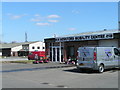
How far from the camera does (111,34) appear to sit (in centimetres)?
2289

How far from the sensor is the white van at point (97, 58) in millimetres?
15414

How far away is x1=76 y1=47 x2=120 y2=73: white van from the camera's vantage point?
15.4 meters

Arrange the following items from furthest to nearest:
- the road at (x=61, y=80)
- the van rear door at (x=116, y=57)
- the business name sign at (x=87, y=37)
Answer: the business name sign at (x=87, y=37), the van rear door at (x=116, y=57), the road at (x=61, y=80)

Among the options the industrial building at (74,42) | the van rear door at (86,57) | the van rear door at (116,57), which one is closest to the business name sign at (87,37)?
the industrial building at (74,42)

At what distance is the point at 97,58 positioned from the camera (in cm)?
1545

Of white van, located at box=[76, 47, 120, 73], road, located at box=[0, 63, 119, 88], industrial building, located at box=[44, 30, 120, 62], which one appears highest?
industrial building, located at box=[44, 30, 120, 62]

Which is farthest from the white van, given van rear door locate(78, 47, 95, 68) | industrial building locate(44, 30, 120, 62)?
industrial building locate(44, 30, 120, 62)

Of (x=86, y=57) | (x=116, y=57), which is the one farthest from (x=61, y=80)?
(x=116, y=57)

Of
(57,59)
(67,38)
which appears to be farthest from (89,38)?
(57,59)

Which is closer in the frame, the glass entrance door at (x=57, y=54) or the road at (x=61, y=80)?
the road at (x=61, y=80)

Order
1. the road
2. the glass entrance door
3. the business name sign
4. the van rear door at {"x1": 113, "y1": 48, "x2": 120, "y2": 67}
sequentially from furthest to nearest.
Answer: the glass entrance door < the business name sign < the van rear door at {"x1": 113, "y1": 48, "x2": 120, "y2": 67} < the road

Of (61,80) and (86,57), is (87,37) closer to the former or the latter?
(86,57)

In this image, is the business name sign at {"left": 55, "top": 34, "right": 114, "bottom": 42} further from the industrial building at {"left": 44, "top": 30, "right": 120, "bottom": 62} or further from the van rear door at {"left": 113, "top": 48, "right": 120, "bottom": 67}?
the van rear door at {"left": 113, "top": 48, "right": 120, "bottom": 67}

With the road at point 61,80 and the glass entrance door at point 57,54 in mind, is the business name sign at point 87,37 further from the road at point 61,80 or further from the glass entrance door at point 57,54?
the road at point 61,80
